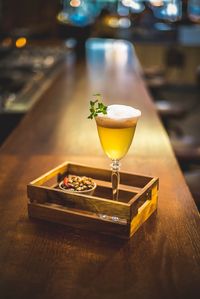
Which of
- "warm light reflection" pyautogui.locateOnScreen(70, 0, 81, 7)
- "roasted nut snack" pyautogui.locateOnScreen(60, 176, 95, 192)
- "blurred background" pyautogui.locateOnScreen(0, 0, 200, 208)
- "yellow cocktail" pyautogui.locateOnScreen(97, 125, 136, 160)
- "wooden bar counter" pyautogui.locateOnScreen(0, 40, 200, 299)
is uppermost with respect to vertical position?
"yellow cocktail" pyautogui.locateOnScreen(97, 125, 136, 160)

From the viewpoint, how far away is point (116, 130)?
127cm

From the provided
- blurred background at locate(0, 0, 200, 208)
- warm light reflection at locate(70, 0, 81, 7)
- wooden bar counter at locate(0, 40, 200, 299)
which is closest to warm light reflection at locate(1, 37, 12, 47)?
blurred background at locate(0, 0, 200, 208)

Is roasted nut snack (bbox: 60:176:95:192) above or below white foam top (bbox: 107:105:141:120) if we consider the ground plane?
below

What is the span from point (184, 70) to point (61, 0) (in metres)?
3.24

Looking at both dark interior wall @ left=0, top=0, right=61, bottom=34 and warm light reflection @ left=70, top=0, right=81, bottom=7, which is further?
dark interior wall @ left=0, top=0, right=61, bottom=34

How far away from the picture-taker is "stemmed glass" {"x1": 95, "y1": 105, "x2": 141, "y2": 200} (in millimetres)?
1262

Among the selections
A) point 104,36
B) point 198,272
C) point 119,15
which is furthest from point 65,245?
point 119,15

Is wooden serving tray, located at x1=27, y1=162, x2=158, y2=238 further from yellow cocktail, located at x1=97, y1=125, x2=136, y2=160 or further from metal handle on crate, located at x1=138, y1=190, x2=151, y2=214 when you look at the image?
yellow cocktail, located at x1=97, y1=125, x2=136, y2=160

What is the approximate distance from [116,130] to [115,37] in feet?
31.3

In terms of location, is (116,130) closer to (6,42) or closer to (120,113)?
(120,113)

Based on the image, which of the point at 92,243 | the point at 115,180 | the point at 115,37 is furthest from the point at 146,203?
the point at 115,37

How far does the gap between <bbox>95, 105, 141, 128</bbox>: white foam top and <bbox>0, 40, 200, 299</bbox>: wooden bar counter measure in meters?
0.30

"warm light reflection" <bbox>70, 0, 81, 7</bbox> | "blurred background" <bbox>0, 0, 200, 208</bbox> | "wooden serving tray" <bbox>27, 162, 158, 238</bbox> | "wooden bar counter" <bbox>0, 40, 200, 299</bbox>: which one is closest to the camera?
"wooden bar counter" <bbox>0, 40, 200, 299</bbox>

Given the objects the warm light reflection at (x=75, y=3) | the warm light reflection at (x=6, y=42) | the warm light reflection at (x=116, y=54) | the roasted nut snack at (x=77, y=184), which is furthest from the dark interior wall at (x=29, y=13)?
the roasted nut snack at (x=77, y=184)
